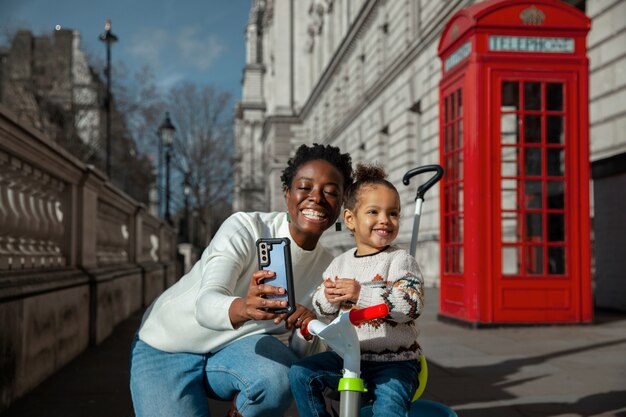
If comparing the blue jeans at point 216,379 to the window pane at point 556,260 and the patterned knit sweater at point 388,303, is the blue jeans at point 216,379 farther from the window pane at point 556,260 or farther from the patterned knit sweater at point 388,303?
the window pane at point 556,260

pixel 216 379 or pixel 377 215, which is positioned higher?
pixel 377 215

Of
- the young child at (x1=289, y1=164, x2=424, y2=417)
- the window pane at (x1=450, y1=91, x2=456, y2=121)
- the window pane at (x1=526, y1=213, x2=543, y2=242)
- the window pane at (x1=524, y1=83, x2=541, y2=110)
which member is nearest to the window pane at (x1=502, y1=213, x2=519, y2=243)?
the window pane at (x1=526, y1=213, x2=543, y2=242)

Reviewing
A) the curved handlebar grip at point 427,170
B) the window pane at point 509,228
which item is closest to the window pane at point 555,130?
the window pane at point 509,228

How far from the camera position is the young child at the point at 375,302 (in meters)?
2.43

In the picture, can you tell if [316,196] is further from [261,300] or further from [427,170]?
[261,300]

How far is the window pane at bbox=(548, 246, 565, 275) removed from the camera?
789cm

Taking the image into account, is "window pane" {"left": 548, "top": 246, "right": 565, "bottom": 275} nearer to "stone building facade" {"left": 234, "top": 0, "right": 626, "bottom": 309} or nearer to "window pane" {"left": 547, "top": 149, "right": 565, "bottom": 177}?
"window pane" {"left": 547, "top": 149, "right": 565, "bottom": 177}

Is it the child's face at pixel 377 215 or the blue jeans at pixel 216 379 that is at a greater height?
the child's face at pixel 377 215

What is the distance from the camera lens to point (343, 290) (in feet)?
7.92

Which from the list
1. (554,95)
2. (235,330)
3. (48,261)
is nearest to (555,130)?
(554,95)

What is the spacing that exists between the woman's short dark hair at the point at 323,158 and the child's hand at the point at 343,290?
551mm

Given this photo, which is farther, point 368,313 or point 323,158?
point 323,158

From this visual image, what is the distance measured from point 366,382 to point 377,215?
618 millimetres

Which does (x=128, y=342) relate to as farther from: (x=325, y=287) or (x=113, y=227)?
(x=325, y=287)
